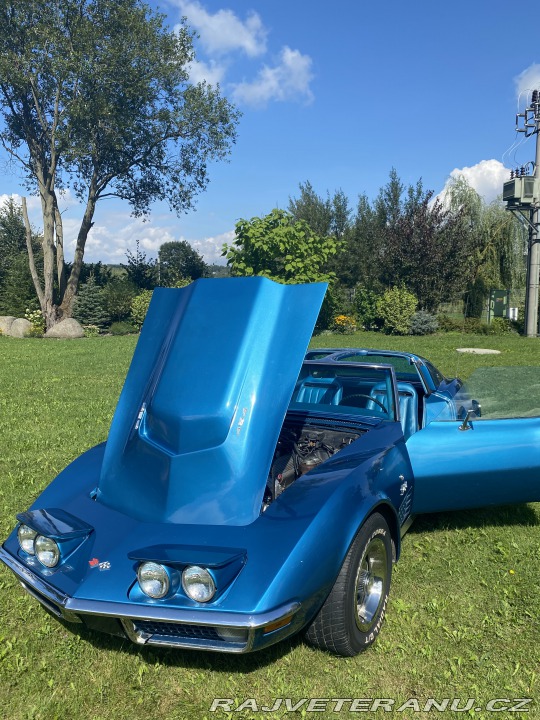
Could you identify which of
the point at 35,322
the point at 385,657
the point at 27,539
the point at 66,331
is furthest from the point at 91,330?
the point at 385,657

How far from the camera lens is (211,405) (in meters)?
2.93

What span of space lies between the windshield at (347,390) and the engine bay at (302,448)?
0.23 metres

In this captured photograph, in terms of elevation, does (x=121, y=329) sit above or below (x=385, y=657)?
above

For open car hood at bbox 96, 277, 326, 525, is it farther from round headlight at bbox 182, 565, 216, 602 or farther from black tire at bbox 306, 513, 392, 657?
black tire at bbox 306, 513, 392, 657

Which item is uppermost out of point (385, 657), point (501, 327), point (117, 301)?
point (117, 301)

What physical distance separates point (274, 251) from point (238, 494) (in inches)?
656

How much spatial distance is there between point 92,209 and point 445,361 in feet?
Answer: 64.5

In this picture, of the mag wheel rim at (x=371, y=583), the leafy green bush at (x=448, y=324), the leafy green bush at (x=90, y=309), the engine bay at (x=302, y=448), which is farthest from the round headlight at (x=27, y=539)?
the leafy green bush at (x=90, y=309)

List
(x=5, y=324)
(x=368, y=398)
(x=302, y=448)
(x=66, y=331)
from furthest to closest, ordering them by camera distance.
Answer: (x=5, y=324), (x=66, y=331), (x=368, y=398), (x=302, y=448)

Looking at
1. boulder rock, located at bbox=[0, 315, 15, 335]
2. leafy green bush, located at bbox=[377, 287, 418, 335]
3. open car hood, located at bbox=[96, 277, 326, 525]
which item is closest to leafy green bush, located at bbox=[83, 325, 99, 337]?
boulder rock, located at bbox=[0, 315, 15, 335]

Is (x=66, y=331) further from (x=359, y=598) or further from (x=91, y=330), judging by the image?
(x=359, y=598)

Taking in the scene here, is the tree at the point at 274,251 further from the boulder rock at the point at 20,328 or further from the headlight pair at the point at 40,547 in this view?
the headlight pair at the point at 40,547

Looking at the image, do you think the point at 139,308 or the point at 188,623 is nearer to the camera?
the point at 188,623

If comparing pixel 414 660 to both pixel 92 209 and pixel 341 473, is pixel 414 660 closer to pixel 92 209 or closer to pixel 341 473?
pixel 341 473
